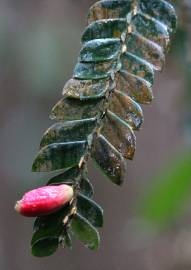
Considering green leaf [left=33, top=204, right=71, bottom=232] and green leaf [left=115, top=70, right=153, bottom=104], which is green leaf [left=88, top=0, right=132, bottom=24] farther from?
green leaf [left=33, top=204, right=71, bottom=232]

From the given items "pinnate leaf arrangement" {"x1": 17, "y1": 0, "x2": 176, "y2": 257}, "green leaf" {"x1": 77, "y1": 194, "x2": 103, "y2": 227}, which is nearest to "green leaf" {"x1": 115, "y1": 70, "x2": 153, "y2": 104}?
"pinnate leaf arrangement" {"x1": 17, "y1": 0, "x2": 176, "y2": 257}

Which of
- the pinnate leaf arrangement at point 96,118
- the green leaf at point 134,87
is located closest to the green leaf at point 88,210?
the pinnate leaf arrangement at point 96,118

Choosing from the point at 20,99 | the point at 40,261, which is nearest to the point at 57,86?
the point at 20,99

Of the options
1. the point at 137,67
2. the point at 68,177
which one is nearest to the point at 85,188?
the point at 68,177

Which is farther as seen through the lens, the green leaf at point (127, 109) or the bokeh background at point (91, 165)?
the bokeh background at point (91, 165)

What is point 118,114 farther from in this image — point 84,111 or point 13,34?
point 13,34

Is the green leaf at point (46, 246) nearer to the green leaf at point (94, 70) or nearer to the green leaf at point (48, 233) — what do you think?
the green leaf at point (48, 233)
